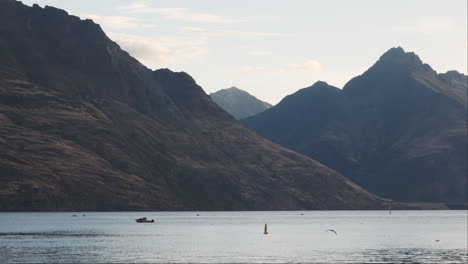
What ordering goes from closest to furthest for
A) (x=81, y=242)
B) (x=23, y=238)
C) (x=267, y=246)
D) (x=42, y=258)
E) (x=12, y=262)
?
1. (x=12, y=262)
2. (x=42, y=258)
3. (x=267, y=246)
4. (x=81, y=242)
5. (x=23, y=238)

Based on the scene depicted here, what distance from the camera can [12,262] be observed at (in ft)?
409

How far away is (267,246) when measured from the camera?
556 ft

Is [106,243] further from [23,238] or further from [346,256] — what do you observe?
[346,256]

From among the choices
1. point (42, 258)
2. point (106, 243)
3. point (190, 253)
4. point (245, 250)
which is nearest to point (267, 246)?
point (245, 250)

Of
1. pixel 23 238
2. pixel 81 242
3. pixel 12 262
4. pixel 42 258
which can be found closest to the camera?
pixel 12 262

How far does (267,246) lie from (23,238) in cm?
6636

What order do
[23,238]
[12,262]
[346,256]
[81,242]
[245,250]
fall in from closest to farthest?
[12,262] < [346,256] < [245,250] < [81,242] < [23,238]

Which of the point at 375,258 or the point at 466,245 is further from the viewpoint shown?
the point at 466,245

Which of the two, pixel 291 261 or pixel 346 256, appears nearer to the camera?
pixel 291 261

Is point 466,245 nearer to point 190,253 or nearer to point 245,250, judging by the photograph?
point 245,250

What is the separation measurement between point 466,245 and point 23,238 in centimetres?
10926

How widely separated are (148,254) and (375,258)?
42131mm

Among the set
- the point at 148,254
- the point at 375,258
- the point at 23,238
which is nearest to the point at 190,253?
the point at 148,254

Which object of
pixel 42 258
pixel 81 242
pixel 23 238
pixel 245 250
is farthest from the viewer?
pixel 23 238
